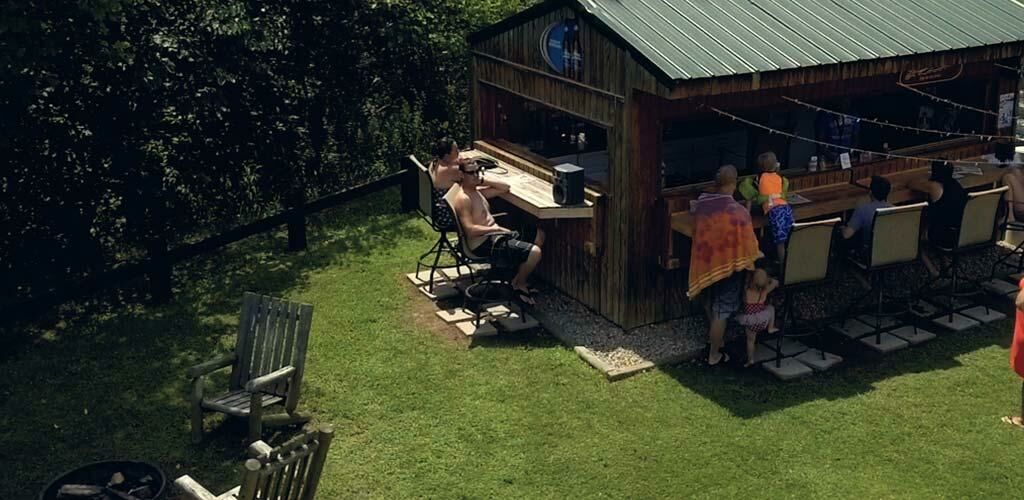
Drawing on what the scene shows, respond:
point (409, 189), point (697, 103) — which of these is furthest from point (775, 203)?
point (409, 189)

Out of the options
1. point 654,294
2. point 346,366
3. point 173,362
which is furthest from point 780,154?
point 173,362

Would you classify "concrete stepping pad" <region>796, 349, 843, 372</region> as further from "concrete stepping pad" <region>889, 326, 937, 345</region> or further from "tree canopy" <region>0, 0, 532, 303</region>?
"tree canopy" <region>0, 0, 532, 303</region>

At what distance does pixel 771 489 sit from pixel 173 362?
5.63 metres

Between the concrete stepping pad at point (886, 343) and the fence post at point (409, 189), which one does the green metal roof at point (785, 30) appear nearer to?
the concrete stepping pad at point (886, 343)

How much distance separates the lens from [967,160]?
470 inches

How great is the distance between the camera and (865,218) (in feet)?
33.6

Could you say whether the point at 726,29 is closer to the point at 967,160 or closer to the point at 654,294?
the point at 654,294

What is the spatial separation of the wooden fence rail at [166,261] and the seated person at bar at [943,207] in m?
6.82

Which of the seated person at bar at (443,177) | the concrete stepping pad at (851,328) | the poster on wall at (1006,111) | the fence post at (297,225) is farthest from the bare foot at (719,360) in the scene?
the fence post at (297,225)

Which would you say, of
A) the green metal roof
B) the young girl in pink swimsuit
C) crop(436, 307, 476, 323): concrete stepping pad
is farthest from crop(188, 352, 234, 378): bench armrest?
the young girl in pink swimsuit

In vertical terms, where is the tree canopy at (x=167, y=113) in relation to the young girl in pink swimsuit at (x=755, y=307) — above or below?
above

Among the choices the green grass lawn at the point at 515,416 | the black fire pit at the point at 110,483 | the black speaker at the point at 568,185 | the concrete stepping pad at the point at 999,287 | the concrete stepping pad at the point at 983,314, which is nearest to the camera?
the black fire pit at the point at 110,483

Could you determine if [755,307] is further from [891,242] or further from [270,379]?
[270,379]

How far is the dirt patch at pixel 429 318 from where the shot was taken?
10.5 m
